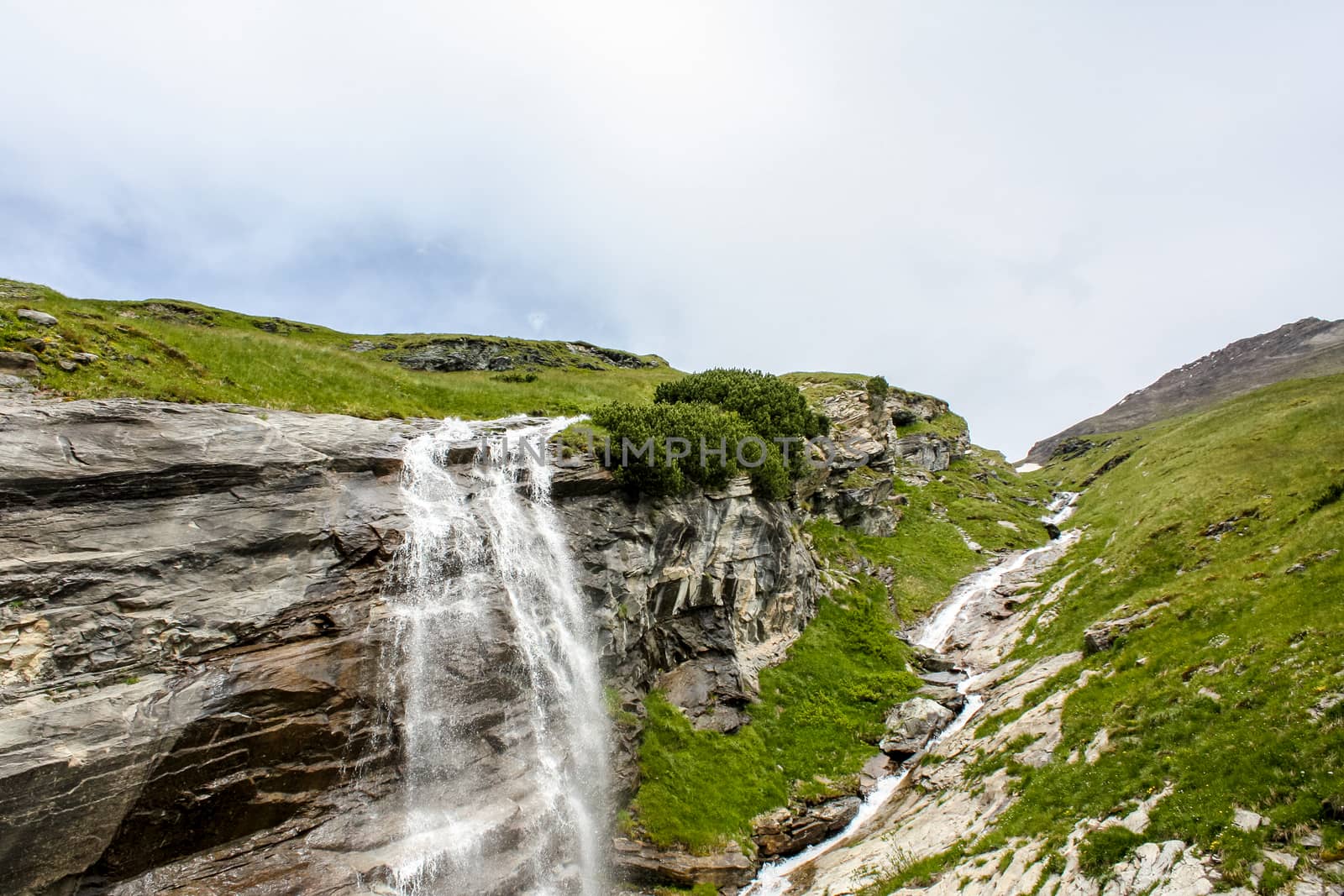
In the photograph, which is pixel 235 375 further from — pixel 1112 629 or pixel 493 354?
pixel 493 354

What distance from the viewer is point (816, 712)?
29656mm

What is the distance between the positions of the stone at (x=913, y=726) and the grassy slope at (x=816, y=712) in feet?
2.62

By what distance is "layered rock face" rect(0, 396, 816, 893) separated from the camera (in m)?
15.5

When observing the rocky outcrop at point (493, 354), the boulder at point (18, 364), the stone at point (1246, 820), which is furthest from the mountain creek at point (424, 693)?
the rocky outcrop at point (493, 354)

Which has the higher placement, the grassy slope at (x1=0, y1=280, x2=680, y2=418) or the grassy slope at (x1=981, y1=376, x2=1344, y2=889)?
the grassy slope at (x1=0, y1=280, x2=680, y2=418)

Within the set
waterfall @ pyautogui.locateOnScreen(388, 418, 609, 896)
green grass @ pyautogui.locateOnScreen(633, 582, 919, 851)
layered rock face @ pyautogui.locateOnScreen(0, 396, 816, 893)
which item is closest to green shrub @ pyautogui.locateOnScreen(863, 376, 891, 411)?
green grass @ pyautogui.locateOnScreen(633, 582, 919, 851)

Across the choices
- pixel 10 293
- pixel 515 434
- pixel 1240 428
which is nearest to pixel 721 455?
pixel 515 434

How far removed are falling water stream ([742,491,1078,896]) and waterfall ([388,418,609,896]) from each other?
21.1 ft

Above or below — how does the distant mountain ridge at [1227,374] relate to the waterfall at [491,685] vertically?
above

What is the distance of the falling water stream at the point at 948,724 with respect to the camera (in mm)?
21172

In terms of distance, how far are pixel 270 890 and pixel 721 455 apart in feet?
86.5

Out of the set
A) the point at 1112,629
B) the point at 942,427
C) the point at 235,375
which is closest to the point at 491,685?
the point at 235,375

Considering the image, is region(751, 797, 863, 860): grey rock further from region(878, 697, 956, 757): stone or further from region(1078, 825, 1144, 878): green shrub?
region(1078, 825, 1144, 878): green shrub

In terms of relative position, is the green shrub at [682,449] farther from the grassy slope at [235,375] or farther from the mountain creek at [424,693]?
the grassy slope at [235,375]
